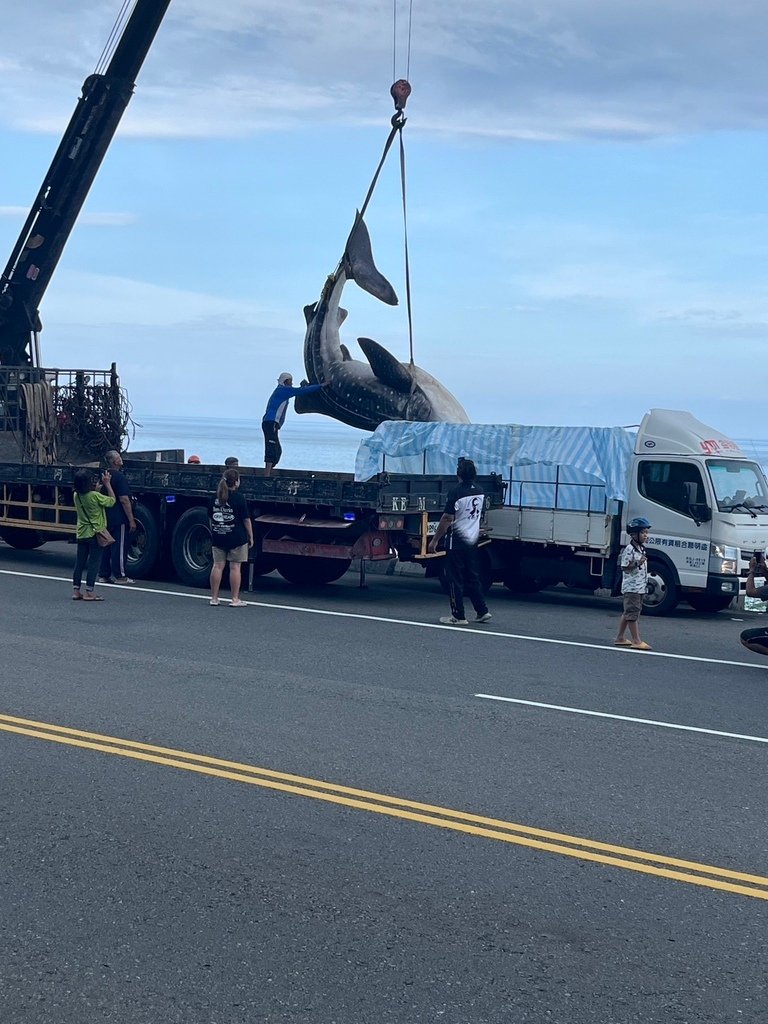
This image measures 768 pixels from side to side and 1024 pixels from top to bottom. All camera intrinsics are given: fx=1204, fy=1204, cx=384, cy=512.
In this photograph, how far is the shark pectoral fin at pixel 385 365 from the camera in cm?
2202

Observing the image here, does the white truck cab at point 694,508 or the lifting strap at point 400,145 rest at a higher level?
the lifting strap at point 400,145

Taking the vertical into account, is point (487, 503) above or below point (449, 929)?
above

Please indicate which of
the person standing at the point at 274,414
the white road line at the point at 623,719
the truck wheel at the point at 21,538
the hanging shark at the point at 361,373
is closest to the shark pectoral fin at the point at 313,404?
the hanging shark at the point at 361,373

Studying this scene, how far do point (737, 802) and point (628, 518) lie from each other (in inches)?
353

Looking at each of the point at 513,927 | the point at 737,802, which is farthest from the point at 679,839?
the point at 513,927

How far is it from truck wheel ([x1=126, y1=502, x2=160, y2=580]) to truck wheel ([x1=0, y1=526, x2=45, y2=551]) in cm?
285

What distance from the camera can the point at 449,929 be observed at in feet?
16.3

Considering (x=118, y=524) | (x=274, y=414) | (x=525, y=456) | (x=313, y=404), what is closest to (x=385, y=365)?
(x=313, y=404)

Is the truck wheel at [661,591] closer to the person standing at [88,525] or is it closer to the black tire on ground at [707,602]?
the black tire on ground at [707,602]

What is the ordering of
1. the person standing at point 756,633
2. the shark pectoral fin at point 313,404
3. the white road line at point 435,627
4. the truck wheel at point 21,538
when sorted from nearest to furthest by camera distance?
the person standing at point 756,633, the white road line at point 435,627, the truck wheel at point 21,538, the shark pectoral fin at point 313,404

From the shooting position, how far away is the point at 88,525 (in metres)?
14.5

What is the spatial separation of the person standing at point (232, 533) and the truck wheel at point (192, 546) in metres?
1.59

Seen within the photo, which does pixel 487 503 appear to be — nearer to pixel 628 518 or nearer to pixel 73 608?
pixel 628 518

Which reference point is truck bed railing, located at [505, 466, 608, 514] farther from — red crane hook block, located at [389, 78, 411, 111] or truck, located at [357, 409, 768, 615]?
red crane hook block, located at [389, 78, 411, 111]
